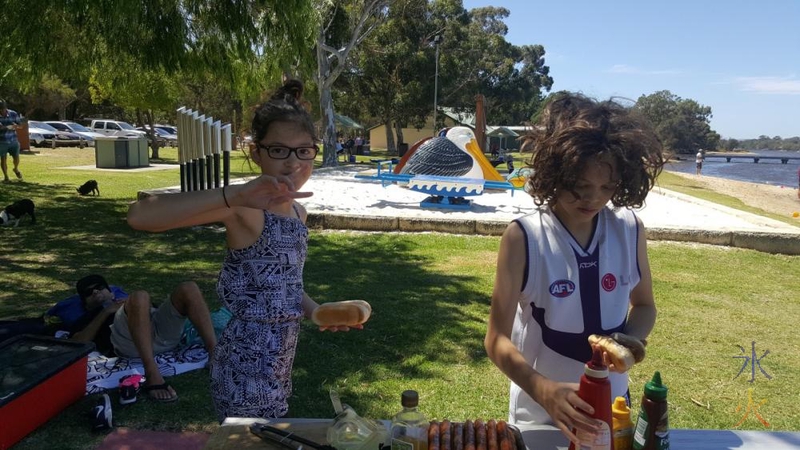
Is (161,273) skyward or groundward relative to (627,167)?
groundward

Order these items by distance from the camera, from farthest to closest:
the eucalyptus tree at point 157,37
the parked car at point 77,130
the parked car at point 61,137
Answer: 1. the parked car at point 77,130
2. the parked car at point 61,137
3. the eucalyptus tree at point 157,37

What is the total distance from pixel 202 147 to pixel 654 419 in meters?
8.50

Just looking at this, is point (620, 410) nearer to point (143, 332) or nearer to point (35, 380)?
point (35, 380)

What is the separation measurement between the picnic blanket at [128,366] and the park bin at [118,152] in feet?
58.6

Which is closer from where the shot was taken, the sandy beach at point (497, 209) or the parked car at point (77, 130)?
the sandy beach at point (497, 209)

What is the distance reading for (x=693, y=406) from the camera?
3.76 meters

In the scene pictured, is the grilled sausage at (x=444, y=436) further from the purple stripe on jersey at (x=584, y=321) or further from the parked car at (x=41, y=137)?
the parked car at (x=41, y=137)

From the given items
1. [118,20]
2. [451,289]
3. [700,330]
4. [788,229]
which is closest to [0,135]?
[118,20]

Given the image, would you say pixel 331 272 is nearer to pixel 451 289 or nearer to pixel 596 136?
pixel 451 289

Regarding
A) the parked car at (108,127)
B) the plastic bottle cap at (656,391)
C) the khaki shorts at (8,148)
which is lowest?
the plastic bottle cap at (656,391)

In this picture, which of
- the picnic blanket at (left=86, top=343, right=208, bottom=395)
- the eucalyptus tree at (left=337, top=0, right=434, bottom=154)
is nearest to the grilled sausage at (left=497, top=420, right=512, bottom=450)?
the picnic blanket at (left=86, top=343, right=208, bottom=395)

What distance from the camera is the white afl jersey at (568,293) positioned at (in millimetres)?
1787

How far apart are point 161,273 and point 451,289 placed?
3.22m
